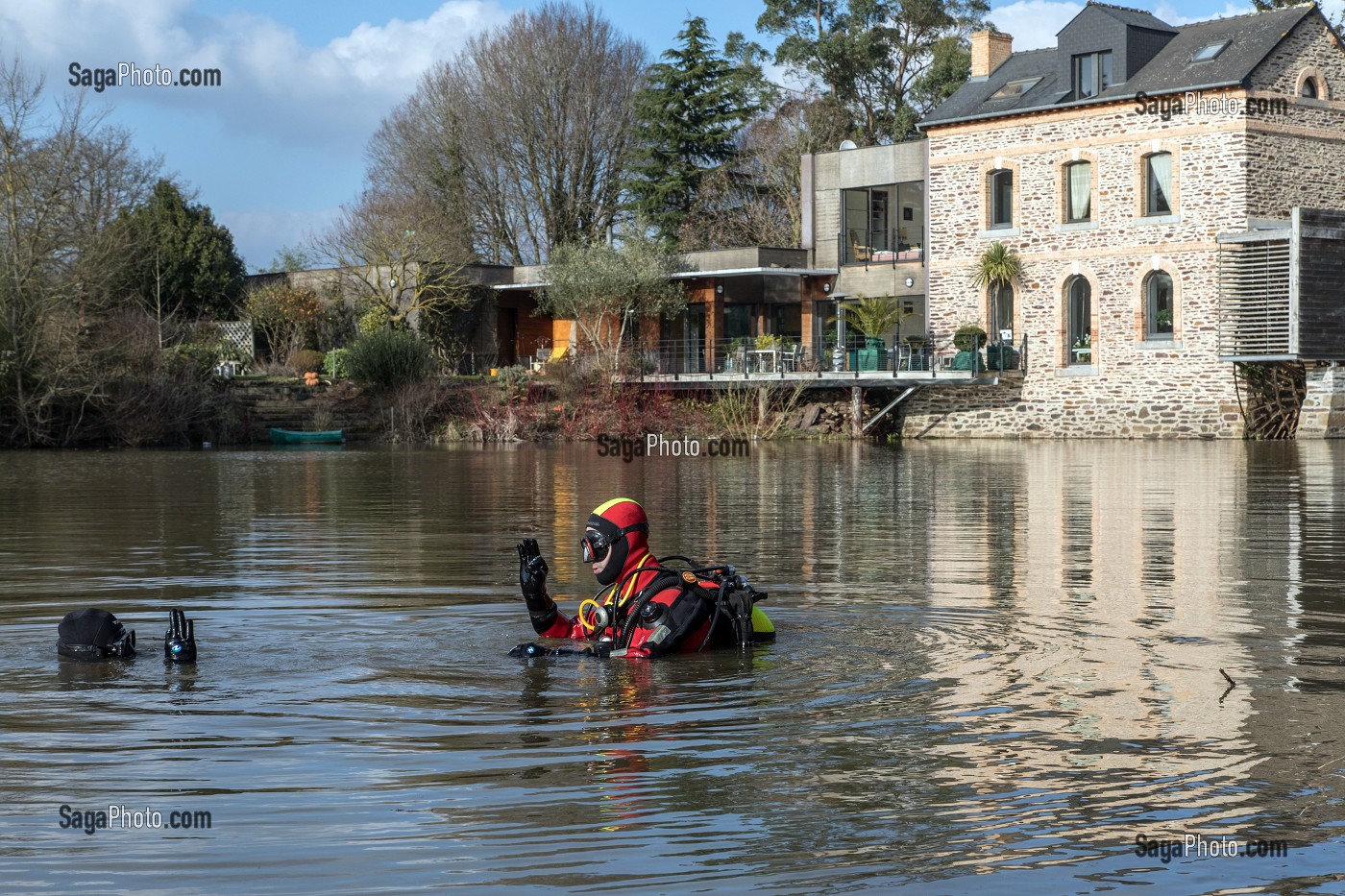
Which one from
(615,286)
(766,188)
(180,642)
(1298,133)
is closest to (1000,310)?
(1298,133)

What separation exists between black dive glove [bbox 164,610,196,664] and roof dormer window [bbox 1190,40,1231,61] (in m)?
34.9

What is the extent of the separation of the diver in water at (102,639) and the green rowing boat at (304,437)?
1288 inches

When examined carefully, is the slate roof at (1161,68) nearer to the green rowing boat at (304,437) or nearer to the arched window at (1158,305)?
the arched window at (1158,305)

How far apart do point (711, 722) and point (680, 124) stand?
1957 inches

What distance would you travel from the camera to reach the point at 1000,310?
137 feet

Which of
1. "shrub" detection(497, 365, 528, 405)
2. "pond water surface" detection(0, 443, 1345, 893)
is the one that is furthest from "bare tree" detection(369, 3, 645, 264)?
"pond water surface" detection(0, 443, 1345, 893)

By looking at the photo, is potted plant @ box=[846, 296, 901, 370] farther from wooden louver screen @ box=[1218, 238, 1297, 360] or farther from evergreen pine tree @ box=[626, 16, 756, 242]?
evergreen pine tree @ box=[626, 16, 756, 242]

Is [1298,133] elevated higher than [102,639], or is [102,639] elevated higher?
[1298,133]

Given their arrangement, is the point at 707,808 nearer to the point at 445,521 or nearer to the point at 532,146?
the point at 445,521

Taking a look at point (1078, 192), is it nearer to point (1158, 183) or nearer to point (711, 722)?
point (1158, 183)

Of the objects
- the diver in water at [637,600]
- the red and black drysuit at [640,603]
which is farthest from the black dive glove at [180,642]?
the red and black drysuit at [640,603]

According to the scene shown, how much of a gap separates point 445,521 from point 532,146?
41751 millimetres

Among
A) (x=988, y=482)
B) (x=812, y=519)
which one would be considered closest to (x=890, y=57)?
(x=988, y=482)

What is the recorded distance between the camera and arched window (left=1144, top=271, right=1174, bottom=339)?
38531mm
